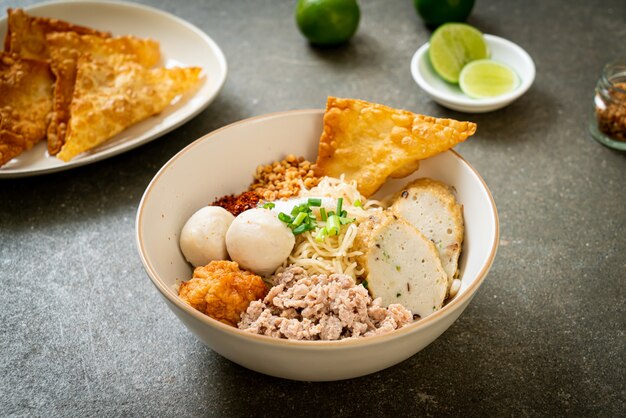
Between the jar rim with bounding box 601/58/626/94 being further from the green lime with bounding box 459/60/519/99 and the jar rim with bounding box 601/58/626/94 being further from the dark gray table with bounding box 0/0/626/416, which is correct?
the green lime with bounding box 459/60/519/99

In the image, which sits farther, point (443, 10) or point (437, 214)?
point (443, 10)

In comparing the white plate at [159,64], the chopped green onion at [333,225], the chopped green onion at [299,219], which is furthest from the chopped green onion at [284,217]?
the white plate at [159,64]

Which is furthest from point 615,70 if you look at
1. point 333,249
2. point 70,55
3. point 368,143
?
point 70,55

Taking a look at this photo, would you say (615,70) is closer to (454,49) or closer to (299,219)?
(454,49)

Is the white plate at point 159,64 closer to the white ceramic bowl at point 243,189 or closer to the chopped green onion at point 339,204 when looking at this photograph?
the white ceramic bowl at point 243,189

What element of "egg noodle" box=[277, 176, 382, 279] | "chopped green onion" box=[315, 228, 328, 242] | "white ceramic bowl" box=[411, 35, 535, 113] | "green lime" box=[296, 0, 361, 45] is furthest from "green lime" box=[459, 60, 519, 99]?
"chopped green onion" box=[315, 228, 328, 242]

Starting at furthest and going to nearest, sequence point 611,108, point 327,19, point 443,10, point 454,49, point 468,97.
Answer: point 443,10 < point 327,19 < point 454,49 < point 468,97 < point 611,108
